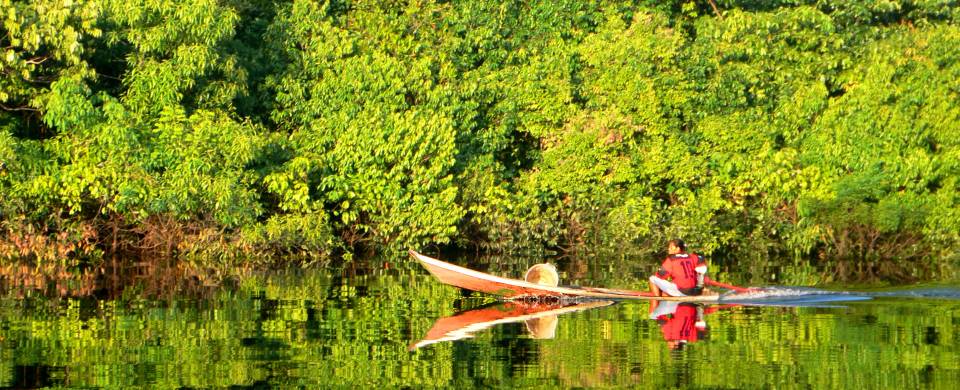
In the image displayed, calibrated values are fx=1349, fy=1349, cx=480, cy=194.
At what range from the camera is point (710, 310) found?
1638 centimetres

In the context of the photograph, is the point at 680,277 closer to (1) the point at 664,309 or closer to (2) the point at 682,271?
(2) the point at 682,271

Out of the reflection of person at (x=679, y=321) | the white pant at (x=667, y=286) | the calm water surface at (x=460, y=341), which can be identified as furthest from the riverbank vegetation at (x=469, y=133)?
the reflection of person at (x=679, y=321)

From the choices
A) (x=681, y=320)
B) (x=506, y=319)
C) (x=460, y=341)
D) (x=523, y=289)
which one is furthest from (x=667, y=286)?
(x=460, y=341)

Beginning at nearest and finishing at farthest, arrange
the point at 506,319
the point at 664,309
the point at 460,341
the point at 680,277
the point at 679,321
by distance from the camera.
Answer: the point at 460,341
the point at 679,321
the point at 506,319
the point at 664,309
the point at 680,277

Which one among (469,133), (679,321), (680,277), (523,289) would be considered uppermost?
(469,133)

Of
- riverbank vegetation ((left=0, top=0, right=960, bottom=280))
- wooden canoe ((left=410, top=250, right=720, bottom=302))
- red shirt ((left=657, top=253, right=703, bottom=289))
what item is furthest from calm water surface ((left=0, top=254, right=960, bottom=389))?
riverbank vegetation ((left=0, top=0, right=960, bottom=280))

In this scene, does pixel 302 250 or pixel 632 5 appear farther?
pixel 632 5

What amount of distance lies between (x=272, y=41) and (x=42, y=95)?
518cm

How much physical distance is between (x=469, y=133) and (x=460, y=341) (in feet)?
42.8

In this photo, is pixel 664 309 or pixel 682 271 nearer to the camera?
pixel 664 309

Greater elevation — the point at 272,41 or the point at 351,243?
the point at 272,41

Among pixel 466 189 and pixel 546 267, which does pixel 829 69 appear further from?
pixel 546 267

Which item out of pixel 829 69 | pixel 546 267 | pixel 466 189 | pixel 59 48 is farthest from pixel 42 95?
pixel 829 69

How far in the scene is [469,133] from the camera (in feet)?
85.3
